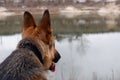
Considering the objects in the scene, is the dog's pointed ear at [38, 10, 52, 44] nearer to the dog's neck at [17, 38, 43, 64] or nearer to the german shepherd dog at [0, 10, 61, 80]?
the german shepherd dog at [0, 10, 61, 80]

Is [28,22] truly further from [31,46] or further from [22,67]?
[22,67]

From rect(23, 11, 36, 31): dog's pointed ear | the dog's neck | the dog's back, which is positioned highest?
rect(23, 11, 36, 31): dog's pointed ear

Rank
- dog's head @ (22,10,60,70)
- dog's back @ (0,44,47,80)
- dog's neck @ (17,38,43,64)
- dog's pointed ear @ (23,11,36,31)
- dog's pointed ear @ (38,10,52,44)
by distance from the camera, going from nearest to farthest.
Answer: dog's back @ (0,44,47,80) < dog's neck @ (17,38,43,64) < dog's head @ (22,10,60,70) < dog's pointed ear @ (38,10,52,44) < dog's pointed ear @ (23,11,36,31)

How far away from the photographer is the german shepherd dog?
2.69 m

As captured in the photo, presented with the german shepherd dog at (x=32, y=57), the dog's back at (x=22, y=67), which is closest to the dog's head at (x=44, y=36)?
the german shepherd dog at (x=32, y=57)

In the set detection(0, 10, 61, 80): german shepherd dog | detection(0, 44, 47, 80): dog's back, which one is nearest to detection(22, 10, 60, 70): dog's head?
detection(0, 10, 61, 80): german shepherd dog

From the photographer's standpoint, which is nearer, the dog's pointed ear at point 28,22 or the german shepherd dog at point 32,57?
the german shepherd dog at point 32,57

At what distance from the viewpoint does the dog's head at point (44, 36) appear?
296cm

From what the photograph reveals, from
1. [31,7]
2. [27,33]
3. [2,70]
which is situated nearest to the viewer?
[2,70]

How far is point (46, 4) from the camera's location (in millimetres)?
50281

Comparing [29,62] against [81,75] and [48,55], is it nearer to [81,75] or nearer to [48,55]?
[48,55]

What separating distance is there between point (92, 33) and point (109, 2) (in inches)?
1010

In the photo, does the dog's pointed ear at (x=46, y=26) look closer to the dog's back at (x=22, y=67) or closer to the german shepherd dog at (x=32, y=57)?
the german shepherd dog at (x=32, y=57)

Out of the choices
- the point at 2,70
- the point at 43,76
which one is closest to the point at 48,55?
the point at 43,76
